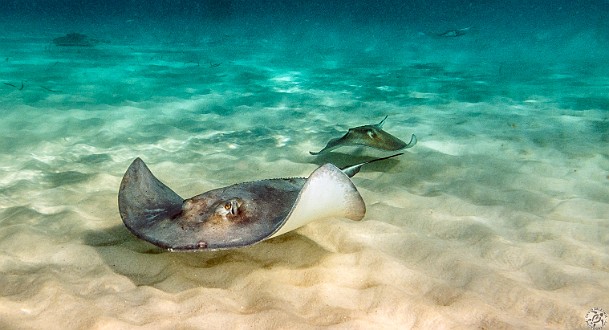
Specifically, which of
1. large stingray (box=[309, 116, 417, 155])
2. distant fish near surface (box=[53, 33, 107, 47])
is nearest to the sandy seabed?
large stingray (box=[309, 116, 417, 155])

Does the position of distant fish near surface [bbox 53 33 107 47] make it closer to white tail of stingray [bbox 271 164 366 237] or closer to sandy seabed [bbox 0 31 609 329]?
sandy seabed [bbox 0 31 609 329]

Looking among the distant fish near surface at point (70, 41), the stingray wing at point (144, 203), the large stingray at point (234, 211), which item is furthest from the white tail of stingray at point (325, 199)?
the distant fish near surface at point (70, 41)

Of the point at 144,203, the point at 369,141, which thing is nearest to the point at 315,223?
the point at 144,203

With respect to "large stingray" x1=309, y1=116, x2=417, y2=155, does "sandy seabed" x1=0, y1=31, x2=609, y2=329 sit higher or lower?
lower

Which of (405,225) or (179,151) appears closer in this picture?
(405,225)

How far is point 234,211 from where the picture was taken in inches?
101

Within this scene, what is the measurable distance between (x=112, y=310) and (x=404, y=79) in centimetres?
1232

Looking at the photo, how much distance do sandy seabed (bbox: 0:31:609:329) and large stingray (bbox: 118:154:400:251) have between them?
41 cm

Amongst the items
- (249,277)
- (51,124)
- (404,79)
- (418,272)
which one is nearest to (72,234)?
(249,277)

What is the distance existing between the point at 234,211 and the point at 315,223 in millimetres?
1026

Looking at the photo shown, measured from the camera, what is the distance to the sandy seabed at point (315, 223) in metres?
2.46

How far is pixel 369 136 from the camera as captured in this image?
16.0 ft

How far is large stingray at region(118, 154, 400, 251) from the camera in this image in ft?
7.68

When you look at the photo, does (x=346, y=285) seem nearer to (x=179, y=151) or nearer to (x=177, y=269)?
(x=177, y=269)
